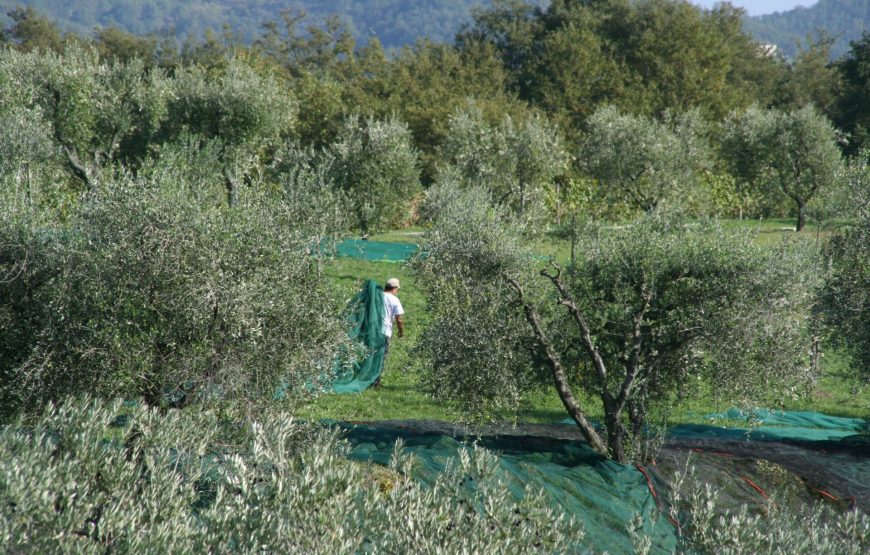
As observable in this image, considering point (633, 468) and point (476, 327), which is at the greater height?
point (476, 327)

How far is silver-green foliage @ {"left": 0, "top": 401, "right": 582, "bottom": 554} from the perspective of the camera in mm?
5773

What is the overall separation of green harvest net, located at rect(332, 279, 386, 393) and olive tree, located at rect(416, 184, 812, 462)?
20.8 feet

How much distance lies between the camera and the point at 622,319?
14.5 meters

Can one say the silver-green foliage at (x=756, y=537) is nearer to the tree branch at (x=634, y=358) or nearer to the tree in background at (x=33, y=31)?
the tree branch at (x=634, y=358)

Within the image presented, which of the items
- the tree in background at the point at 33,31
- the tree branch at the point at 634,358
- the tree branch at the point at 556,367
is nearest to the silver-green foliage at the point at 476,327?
the tree branch at the point at 556,367

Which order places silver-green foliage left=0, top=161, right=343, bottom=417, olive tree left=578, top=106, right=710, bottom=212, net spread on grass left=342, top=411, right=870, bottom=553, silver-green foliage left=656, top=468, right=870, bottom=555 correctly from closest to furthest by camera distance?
silver-green foliage left=656, top=468, right=870, bottom=555
silver-green foliage left=0, top=161, right=343, bottom=417
net spread on grass left=342, top=411, right=870, bottom=553
olive tree left=578, top=106, right=710, bottom=212

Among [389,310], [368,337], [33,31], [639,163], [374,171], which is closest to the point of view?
[389,310]

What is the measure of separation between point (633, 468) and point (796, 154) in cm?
2973

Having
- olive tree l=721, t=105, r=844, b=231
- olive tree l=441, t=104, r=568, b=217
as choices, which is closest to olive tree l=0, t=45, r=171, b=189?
olive tree l=441, t=104, r=568, b=217

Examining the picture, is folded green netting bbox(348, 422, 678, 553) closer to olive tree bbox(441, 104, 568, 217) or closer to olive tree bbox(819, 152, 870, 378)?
olive tree bbox(819, 152, 870, 378)

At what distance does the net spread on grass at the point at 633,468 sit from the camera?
12594mm

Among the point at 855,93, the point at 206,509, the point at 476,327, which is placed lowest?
the point at 476,327

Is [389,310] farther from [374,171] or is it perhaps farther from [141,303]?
[374,171]

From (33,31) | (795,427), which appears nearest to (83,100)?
(795,427)
